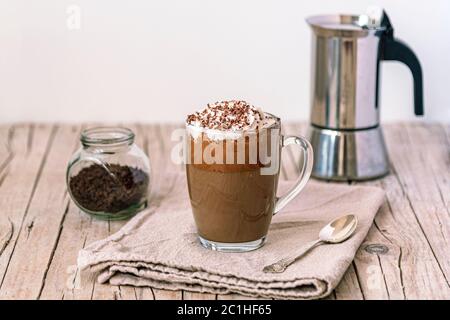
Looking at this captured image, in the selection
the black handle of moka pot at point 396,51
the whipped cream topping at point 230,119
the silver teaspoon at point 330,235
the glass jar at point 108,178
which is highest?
the black handle of moka pot at point 396,51

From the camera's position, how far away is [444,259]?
132cm

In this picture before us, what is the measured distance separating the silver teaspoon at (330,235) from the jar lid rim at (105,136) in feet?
1.25

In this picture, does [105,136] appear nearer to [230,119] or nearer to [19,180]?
[19,180]

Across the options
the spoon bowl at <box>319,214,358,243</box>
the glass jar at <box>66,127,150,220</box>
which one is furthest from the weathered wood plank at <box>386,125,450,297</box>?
the glass jar at <box>66,127,150,220</box>

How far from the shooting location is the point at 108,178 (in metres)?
1.50

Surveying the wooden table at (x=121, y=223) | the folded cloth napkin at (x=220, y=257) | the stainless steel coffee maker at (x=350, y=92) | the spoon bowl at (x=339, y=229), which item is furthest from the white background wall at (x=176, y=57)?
the spoon bowl at (x=339, y=229)

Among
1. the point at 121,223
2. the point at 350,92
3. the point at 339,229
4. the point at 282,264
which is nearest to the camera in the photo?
the point at 282,264

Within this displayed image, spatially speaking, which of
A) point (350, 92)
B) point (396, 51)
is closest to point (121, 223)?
point (350, 92)

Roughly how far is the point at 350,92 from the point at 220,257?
1.79ft

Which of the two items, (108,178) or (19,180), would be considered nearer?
(108,178)

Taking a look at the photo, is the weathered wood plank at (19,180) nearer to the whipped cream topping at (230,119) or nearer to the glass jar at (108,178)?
the glass jar at (108,178)

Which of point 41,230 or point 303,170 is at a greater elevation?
point 303,170

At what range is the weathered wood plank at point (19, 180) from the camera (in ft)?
4.46
